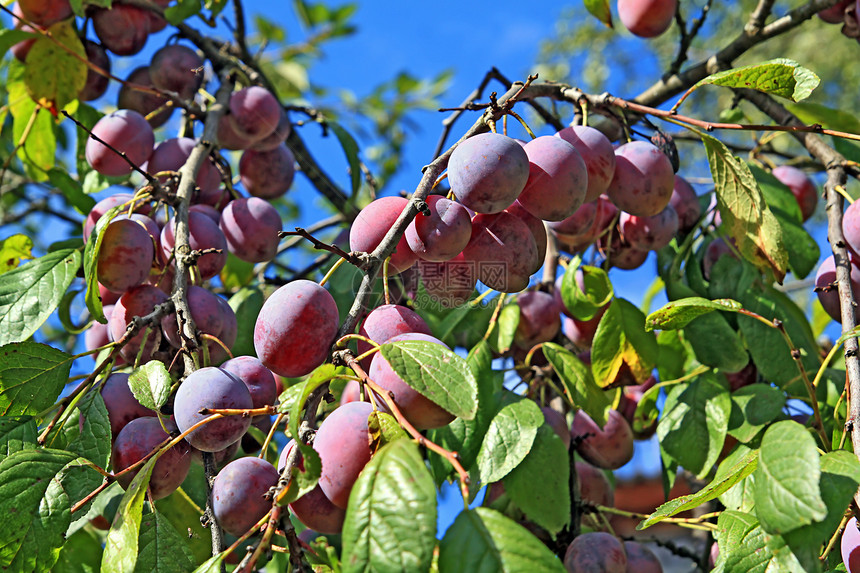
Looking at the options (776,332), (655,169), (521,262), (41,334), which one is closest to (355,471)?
(521,262)

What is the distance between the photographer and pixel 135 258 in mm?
902

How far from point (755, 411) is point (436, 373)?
0.55 meters

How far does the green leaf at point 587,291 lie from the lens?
108cm

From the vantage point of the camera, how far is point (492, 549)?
18.9 inches

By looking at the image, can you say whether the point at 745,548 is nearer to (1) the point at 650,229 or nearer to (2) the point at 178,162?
(1) the point at 650,229

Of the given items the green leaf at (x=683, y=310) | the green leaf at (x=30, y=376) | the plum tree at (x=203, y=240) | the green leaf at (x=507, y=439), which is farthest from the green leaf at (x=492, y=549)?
the plum tree at (x=203, y=240)

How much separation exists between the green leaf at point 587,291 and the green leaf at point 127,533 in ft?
2.22

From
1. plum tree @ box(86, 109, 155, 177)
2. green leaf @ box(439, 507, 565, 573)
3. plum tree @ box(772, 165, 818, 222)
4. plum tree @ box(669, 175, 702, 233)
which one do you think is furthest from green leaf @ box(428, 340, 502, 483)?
plum tree @ box(772, 165, 818, 222)

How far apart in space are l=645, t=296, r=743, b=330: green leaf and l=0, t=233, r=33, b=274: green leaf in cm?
92

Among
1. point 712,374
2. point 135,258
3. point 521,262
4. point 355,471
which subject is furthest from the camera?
point 712,374

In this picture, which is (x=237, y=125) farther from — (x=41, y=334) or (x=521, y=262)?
(x=41, y=334)

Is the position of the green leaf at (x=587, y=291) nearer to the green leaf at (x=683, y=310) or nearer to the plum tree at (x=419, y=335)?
the plum tree at (x=419, y=335)

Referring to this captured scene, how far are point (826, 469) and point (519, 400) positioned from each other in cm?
37

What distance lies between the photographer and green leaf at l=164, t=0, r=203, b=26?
127 cm
